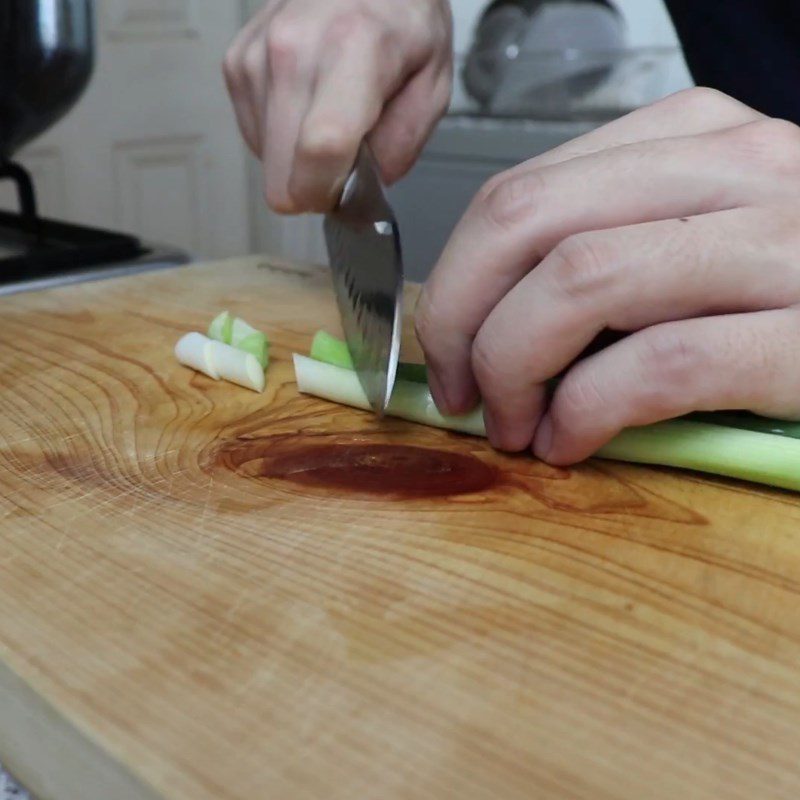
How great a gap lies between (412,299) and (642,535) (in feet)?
1.85

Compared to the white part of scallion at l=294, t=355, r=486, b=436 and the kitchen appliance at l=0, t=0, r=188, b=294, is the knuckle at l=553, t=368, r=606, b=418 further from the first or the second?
the kitchen appliance at l=0, t=0, r=188, b=294

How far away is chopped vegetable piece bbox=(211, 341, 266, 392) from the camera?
0.83m

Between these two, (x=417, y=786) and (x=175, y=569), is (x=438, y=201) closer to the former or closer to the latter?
(x=175, y=569)

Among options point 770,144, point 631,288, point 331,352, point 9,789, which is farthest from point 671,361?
point 9,789

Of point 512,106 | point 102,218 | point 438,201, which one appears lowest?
point 102,218

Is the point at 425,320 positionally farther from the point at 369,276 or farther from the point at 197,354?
the point at 197,354

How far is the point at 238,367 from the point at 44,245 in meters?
0.71

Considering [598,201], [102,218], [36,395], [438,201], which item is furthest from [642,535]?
[102,218]

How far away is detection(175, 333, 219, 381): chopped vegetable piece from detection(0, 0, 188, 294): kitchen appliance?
0.37m

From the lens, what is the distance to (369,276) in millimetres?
752

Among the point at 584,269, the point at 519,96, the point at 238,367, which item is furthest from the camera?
the point at 519,96

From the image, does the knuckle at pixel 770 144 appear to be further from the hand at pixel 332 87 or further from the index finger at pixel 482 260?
the hand at pixel 332 87

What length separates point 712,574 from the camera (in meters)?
0.54

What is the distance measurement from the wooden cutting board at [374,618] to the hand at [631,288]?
0.23 ft
